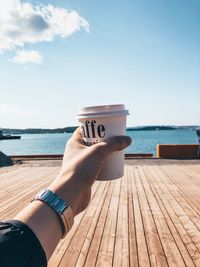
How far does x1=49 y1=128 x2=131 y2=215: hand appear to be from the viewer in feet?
4.55

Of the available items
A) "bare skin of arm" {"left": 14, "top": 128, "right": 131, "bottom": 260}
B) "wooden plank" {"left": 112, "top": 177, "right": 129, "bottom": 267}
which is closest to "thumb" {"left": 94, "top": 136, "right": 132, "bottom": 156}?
"bare skin of arm" {"left": 14, "top": 128, "right": 131, "bottom": 260}

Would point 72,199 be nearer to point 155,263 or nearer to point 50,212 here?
point 50,212

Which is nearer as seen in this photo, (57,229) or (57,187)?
(57,229)

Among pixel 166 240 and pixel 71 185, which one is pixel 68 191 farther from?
pixel 166 240

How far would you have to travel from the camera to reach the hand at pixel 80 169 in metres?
1.39

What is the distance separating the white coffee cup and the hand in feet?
0.21

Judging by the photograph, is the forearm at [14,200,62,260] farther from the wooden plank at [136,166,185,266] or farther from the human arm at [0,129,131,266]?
the wooden plank at [136,166,185,266]

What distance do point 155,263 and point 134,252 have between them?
39 cm

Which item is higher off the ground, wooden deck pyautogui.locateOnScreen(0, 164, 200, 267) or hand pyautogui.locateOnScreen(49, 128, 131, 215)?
hand pyautogui.locateOnScreen(49, 128, 131, 215)

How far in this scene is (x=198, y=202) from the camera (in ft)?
22.4

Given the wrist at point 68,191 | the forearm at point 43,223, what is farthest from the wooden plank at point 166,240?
the forearm at point 43,223

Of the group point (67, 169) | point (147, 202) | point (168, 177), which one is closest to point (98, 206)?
point (147, 202)

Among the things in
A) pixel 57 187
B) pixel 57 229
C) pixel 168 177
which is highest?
pixel 57 187

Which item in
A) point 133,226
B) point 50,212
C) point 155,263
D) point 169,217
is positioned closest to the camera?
point 50,212
